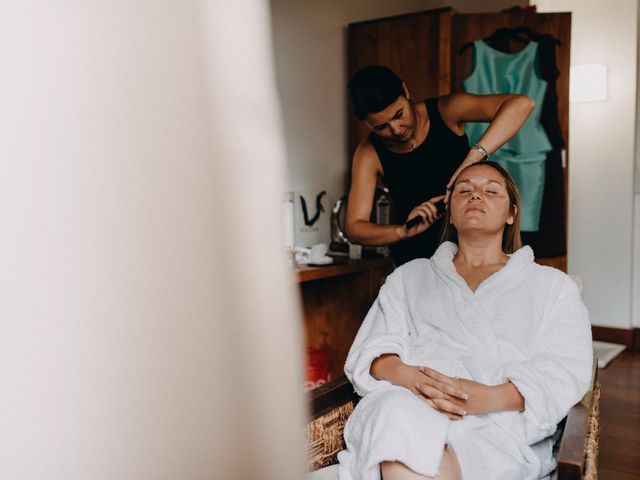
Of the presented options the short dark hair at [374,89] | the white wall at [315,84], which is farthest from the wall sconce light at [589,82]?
the short dark hair at [374,89]

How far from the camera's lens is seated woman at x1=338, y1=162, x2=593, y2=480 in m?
1.17

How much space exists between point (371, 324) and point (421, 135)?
61 centimetres

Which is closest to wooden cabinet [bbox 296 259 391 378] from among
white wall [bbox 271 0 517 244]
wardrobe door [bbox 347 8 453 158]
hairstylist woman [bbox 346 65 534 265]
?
white wall [bbox 271 0 517 244]

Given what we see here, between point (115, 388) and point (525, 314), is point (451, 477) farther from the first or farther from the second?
point (115, 388)

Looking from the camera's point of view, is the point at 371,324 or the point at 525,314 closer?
the point at 525,314

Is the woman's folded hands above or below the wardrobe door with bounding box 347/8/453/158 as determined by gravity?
below

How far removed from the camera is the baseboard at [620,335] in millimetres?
3674

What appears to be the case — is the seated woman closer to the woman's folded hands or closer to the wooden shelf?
the woman's folded hands

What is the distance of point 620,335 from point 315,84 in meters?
2.36

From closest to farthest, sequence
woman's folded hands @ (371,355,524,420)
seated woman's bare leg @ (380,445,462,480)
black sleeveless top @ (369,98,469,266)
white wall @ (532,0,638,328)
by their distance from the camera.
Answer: seated woman's bare leg @ (380,445,462,480) < woman's folded hands @ (371,355,524,420) < black sleeveless top @ (369,98,469,266) < white wall @ (532,0,638,328)

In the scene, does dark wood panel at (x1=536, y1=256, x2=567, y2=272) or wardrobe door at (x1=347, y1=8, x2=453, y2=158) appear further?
dark wood panel at (x1=536, y1=256, x2=567, y2=272)

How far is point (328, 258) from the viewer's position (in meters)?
2.45

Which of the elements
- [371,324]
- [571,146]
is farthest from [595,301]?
[371,324]

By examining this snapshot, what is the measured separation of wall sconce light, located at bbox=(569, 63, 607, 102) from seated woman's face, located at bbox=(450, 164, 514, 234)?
240cm
